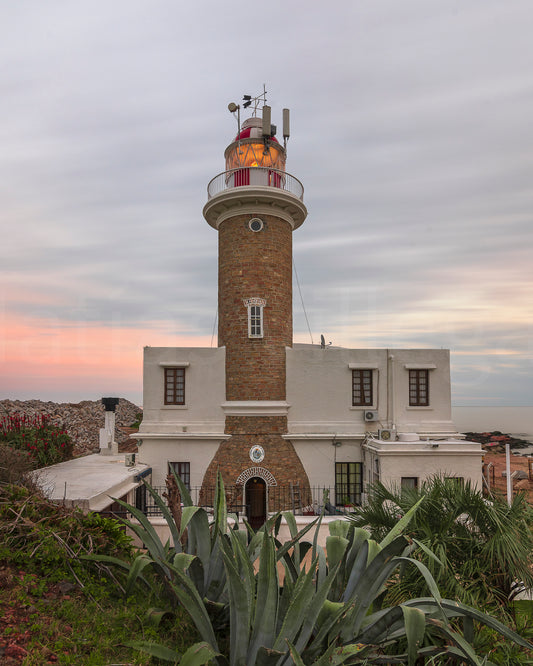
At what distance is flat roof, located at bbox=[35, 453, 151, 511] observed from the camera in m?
9.06

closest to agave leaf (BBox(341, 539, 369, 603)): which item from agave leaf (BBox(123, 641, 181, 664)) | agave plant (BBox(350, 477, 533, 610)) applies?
agave plant (BBox(350, 477, 533, 610))

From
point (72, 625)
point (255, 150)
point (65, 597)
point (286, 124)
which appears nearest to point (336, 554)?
point (72, 625)

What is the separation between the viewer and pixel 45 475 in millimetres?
11508

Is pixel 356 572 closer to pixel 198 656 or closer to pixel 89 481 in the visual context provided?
pixel 198 656

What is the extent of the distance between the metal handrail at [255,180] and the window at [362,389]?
610 cm

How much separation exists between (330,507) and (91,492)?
767 centimetres

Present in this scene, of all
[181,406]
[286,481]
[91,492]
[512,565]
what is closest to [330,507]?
[286,481]

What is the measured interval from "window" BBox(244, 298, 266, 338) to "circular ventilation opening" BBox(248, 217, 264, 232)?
7.33ft

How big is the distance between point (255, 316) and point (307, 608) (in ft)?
39.7

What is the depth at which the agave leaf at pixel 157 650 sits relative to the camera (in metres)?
4.15

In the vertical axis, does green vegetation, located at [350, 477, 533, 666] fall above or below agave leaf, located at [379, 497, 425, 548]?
below

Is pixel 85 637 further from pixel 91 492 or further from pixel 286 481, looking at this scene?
pixel 286 481

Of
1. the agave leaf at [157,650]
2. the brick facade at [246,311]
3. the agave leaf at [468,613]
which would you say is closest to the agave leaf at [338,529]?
the agave leaf at [468,613]

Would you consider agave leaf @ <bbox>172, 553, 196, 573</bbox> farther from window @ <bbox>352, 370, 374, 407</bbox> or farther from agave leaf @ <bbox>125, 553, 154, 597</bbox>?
window @ <bbox>352, 370, 374, 407</bbox>
